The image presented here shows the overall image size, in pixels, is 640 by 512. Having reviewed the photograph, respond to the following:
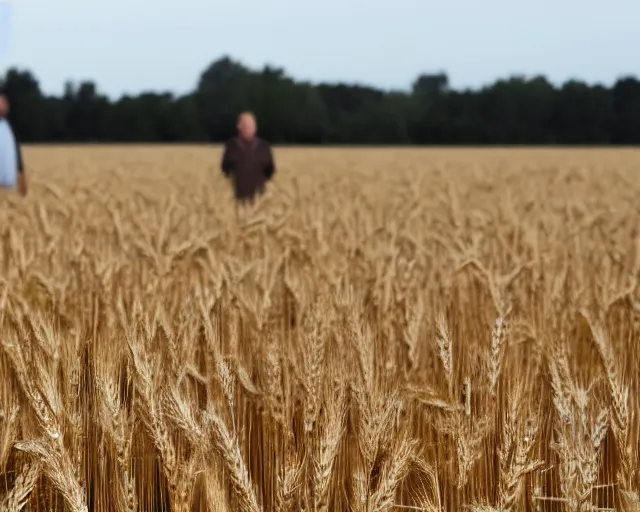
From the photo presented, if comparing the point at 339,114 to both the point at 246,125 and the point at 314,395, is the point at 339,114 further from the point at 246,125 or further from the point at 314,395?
the point at 314,395

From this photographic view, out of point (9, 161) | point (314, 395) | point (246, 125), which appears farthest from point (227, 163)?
point (314, 395)

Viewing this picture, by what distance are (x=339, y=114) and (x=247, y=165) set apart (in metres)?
55.0

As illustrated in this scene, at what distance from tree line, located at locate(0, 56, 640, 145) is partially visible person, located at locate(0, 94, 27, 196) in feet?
167

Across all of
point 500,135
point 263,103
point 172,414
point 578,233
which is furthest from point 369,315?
point 263,103

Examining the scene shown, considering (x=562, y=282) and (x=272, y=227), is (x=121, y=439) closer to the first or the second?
(x=562, y=282)

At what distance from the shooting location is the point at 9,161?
7.65 m

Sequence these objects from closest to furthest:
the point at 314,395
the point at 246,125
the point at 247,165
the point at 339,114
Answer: the point at 314,395
the point at 246,125
the point at 247,165
the point at 339,114

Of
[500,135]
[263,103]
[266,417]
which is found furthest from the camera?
[263,103]

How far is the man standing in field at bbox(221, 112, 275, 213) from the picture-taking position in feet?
30.0

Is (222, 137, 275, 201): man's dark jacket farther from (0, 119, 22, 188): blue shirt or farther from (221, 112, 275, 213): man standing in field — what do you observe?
(0, 119, 22, 188): blue shirt

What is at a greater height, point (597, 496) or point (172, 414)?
point (172, 414)

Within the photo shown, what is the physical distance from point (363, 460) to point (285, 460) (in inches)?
6.7

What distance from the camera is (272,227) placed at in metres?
5.41

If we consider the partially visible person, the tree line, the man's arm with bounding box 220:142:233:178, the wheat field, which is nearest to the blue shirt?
the partially visible person
